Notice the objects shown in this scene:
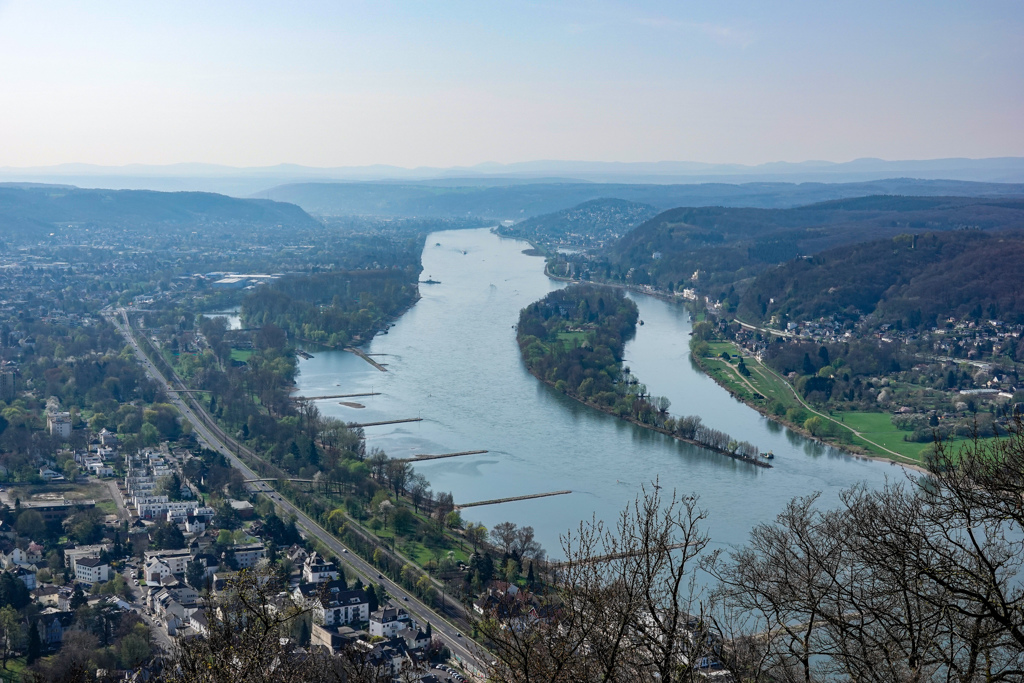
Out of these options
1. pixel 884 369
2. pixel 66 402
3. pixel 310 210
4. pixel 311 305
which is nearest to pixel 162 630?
pixel 66 402

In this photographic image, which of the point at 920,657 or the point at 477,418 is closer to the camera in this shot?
the point at 920,657

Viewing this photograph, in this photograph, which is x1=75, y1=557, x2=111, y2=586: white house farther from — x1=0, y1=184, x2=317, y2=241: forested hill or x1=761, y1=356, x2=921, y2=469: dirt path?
x1=0, y1=184, x2=317, y2=241: forested hill

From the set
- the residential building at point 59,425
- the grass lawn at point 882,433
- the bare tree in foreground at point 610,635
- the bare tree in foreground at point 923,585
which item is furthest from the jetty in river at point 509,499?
the bare tree in foreground at point 610,635

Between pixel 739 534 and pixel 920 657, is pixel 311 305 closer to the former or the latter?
pixel 739 534

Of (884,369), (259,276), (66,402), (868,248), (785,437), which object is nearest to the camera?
(785,437)

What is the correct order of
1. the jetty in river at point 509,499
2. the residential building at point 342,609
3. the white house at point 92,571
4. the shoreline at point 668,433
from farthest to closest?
the shoreline at point 668,433 < the jetty in river at point 509,499 < the white house at point 92,571 < the residential building at point 342,609

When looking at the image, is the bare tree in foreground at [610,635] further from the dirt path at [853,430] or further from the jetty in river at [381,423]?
the jetty in river at [381,423]

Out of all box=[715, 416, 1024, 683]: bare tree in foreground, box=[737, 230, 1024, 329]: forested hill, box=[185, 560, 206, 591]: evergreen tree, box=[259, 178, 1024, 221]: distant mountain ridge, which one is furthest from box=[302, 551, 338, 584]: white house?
box=[259, 178, 1024, 221]: distant mountain ridge
